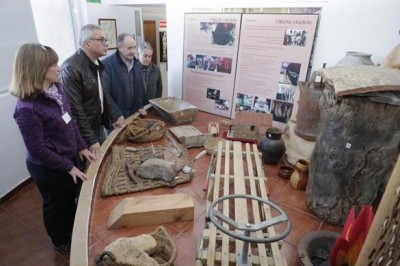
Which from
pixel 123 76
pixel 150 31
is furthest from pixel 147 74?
pixel 150 31

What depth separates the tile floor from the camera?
1.09 metres

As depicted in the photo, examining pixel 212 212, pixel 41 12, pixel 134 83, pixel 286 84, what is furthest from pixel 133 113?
pixel 212 212

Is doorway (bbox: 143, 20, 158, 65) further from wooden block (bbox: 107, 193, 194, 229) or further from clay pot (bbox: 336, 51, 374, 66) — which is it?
wooden block (bbox: 107, 193, 194, 229)

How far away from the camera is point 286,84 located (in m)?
2.22

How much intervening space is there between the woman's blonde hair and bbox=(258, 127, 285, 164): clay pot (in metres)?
1.36

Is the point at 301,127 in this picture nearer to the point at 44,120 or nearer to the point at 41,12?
the point at 44,120

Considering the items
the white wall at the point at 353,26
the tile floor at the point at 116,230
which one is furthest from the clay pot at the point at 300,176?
the white wall at the point at 353,26

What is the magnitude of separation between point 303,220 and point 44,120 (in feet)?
4.74

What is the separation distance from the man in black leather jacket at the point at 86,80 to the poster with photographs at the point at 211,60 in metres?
1.04

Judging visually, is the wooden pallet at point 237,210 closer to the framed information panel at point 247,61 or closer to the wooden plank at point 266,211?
the wooden plank at point 266,211

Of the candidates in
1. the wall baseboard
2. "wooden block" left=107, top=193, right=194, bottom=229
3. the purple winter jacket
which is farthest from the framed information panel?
the wall baseboard

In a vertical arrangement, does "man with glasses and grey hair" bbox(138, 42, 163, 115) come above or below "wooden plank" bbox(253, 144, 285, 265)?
above

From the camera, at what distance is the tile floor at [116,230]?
3.59 ft

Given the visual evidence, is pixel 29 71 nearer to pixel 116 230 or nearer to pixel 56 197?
pixel 56 197
